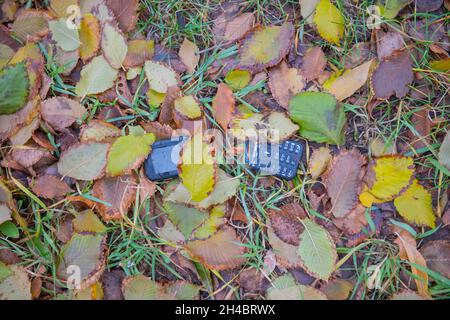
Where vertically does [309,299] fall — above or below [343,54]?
below

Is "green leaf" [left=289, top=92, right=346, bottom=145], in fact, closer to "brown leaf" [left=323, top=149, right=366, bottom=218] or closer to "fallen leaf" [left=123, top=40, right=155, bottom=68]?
"brown leaf" [left=323, top=149, right=366, bottom=218]

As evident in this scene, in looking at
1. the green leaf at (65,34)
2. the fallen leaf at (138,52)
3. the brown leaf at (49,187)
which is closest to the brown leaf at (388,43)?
the fallen leaf at (138,52)

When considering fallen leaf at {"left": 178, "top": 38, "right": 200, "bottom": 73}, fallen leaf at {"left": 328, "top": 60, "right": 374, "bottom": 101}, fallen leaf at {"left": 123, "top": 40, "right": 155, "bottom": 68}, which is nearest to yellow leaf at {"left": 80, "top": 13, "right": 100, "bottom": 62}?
fallen leaf at {"left": 123, "top": 40, "right": 155, "bottom": 68}

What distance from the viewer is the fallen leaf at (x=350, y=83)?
1.45 m

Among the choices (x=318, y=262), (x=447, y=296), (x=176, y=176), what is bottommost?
(x=447, y=296)

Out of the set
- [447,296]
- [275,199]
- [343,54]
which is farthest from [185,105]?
[447,296]

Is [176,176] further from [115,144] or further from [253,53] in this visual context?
[253,53]

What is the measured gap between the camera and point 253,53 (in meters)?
1.48

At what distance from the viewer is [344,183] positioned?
4.54 ft

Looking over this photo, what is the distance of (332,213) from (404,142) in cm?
33

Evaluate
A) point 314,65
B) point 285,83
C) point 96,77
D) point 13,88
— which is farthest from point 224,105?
point 13,88

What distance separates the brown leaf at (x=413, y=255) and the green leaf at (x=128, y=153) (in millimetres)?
817

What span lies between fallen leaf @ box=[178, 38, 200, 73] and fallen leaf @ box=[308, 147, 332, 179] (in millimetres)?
486

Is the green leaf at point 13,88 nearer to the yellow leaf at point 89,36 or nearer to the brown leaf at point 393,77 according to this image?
the yellow leaf at point 89,36
